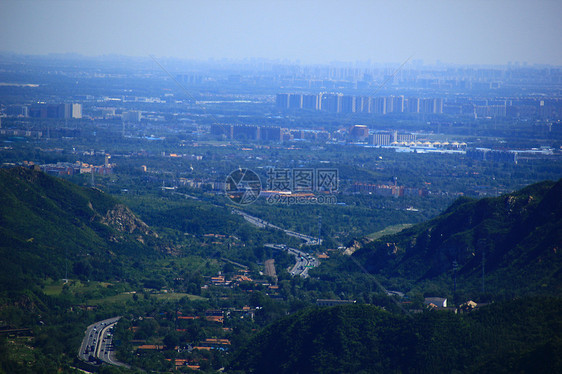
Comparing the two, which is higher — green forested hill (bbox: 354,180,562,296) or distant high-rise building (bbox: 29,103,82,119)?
distant high-rise building (bbox: 29,103,82,119)

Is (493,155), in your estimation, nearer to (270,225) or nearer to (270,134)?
(270,134)

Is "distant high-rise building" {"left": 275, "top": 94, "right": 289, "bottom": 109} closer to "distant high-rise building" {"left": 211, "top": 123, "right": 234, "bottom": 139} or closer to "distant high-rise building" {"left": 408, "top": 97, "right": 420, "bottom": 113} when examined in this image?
"distant high-rise building" {"left": 408, "top": 97, "right": 420, "bottom": 113}

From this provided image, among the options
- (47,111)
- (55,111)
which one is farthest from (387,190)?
(55,111)

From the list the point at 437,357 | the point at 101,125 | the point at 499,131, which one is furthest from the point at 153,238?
the point at 499,131

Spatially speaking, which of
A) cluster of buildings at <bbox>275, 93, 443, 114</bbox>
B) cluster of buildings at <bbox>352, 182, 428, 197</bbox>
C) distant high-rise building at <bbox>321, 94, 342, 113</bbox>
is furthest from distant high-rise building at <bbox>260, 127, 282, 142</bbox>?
distant high-rise building at <bbox>321, 94, 342, 113</bbox>

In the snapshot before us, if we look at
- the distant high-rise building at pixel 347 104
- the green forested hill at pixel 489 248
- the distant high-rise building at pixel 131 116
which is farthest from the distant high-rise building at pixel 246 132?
the green forested hill at pixel 489 248

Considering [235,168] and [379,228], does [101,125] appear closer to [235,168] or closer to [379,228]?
[235,168]
